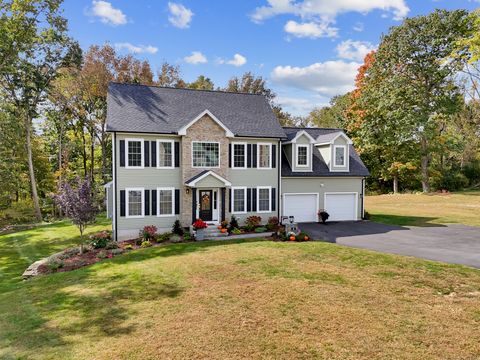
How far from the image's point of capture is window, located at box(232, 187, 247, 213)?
22297 millimetres

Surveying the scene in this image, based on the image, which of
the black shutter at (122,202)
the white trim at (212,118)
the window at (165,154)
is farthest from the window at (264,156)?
the black shutter at (122,202)

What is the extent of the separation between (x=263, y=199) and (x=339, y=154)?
7.15m

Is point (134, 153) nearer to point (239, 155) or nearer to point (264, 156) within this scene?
point (239, 155)

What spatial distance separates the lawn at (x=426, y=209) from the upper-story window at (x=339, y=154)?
17.5 feet

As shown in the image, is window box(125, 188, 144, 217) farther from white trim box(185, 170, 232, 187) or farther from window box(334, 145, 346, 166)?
window box(334, 145, 346, 166)

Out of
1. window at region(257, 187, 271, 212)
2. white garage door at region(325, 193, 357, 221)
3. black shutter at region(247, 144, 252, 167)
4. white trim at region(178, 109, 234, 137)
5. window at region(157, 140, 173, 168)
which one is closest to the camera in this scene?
white trim at region(178, 109, 234, 137)

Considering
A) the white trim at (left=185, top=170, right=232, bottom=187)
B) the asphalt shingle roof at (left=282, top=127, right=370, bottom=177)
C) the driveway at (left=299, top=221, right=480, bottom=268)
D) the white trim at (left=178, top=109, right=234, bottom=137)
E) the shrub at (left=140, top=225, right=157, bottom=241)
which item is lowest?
the driveway at (left=299, top=221, right=480, bottom=268)

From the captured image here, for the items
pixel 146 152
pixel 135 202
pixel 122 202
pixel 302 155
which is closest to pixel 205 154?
pixel 146 152

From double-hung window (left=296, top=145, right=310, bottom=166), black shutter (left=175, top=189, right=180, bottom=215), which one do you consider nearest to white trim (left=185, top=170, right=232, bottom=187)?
black shutter (left=175, top=189, right=180, bottom=215)

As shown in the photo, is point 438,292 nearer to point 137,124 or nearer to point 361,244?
point 361,244

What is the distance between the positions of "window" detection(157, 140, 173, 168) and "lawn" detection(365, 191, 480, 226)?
1631cm

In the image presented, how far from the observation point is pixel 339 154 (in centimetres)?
2539

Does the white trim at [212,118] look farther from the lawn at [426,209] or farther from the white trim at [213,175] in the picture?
the lawn at [426,209]

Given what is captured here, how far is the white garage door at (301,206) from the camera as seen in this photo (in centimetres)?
2423
